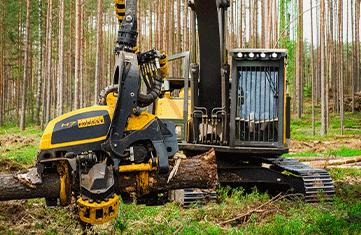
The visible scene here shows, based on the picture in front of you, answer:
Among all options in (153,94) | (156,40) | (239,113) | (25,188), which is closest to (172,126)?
(153,94)

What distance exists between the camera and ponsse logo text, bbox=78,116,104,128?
4055mm

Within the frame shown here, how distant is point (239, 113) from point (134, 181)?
330cm

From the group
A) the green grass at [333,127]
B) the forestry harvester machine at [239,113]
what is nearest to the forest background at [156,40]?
the green grass at [333,127]

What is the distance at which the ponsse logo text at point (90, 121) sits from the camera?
4.05m

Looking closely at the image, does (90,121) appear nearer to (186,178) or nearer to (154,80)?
(154,80)

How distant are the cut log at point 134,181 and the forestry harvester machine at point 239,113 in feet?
7.23

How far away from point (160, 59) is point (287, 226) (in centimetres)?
313

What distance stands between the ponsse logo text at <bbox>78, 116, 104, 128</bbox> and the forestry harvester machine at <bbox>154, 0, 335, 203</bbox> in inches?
126

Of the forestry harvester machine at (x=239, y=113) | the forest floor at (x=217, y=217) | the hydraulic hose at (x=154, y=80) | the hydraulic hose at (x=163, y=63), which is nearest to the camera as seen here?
the hydraulic hose at (x=154, y=80)

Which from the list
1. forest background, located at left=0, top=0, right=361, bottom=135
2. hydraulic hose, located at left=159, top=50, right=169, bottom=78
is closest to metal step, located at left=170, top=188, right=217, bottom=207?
hydraulic hose, located at left=159, top=50, right=169, bottom=78

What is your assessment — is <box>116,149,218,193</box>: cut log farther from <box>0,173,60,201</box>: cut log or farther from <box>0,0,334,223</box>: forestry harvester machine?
<box>0,173,60,201</box>: cut log

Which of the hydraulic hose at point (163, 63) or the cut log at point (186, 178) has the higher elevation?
the hydraulic hose at point (163, 63)

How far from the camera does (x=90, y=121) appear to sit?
4.08 meters

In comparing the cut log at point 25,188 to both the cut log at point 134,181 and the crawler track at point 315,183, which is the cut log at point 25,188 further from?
the crawler track at point 315,183
